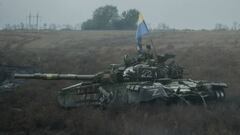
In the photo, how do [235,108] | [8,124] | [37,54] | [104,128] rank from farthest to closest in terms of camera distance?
[37,54] < [235,108] < [8,124] < [104,128]

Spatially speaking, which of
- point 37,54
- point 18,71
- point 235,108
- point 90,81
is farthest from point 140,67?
point 37,54

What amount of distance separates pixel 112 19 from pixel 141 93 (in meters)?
55.2

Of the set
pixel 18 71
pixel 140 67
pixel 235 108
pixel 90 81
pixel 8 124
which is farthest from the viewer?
pixel 18 71

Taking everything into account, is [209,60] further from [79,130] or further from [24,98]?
[79,130]

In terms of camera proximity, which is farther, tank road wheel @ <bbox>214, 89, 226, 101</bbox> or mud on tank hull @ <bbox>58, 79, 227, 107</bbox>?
tank road wheel @ <bbox>214, 89, 226, 101</bbox>

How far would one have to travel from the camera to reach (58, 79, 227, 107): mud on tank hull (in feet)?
44.1

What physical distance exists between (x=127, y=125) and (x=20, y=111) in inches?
156

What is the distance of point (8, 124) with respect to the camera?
41.0 feet

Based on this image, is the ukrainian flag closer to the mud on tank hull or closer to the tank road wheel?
the mud on tank hull

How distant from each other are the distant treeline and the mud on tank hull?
50030mm

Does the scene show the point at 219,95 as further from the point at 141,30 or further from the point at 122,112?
the point at 141,30

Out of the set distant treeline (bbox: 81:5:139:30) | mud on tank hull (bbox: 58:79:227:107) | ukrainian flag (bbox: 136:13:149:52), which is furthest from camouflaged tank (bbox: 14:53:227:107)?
distant treeline (bbox: 81:5:139:30)

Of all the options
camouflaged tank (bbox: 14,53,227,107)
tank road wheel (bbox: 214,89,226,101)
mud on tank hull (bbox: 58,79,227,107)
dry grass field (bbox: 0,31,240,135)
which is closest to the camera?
dry grass field (bbox: 0,31,240,135)

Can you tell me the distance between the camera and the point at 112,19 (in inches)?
2682
